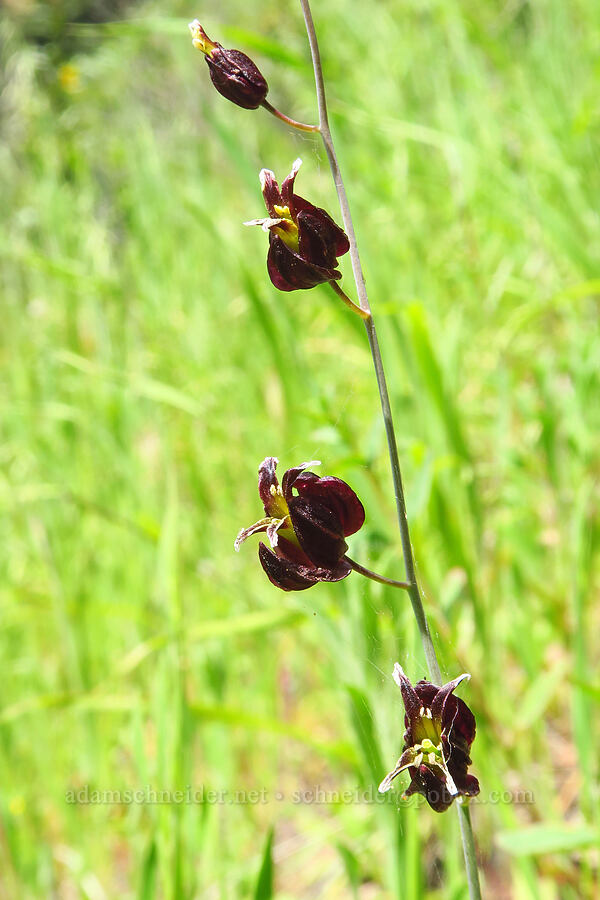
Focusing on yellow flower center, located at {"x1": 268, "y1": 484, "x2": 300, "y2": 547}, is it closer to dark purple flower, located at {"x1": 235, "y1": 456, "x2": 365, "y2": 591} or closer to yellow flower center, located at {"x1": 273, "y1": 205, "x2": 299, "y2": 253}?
dark purple flower, located at {"x1": 235, "y1": 456, "x2": 365, "y2": 591}

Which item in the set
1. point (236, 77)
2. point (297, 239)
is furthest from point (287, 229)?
point (236, 77)

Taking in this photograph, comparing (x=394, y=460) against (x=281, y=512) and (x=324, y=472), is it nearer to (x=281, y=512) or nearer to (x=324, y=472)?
(x=281, y=512)

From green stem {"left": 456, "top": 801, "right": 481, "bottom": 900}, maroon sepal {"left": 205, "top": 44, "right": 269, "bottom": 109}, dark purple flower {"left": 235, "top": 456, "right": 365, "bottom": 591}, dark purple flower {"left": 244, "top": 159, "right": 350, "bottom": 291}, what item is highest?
maroon sepal {"left": 205, "top": 44, "right": 269, "bottom": 109}

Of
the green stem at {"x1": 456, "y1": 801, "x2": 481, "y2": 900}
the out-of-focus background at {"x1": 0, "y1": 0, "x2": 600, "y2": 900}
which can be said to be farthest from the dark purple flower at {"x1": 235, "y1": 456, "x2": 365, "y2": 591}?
the out-of-focus background at {"x1": 0, "y1": 0, "x2": 600, "y2": 900}

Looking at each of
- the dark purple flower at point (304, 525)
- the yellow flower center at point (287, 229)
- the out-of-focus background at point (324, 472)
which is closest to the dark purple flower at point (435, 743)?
the dark purple flower at point (304, 525)

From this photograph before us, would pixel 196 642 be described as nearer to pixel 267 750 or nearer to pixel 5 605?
pixel 267 750

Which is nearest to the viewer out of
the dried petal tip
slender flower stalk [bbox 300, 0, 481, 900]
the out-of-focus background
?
slender flower stalk [bbox 300, 0, 481, 900]

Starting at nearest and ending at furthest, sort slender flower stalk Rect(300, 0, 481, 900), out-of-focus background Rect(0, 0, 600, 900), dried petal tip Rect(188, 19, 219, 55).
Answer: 1. slender flower stalk Rect(300, 0, 481, 900)
2. dried petal tip Rect(188, 19, 219, 55)
3. out-of-focus background Rect(0, 0, 600, 900)
